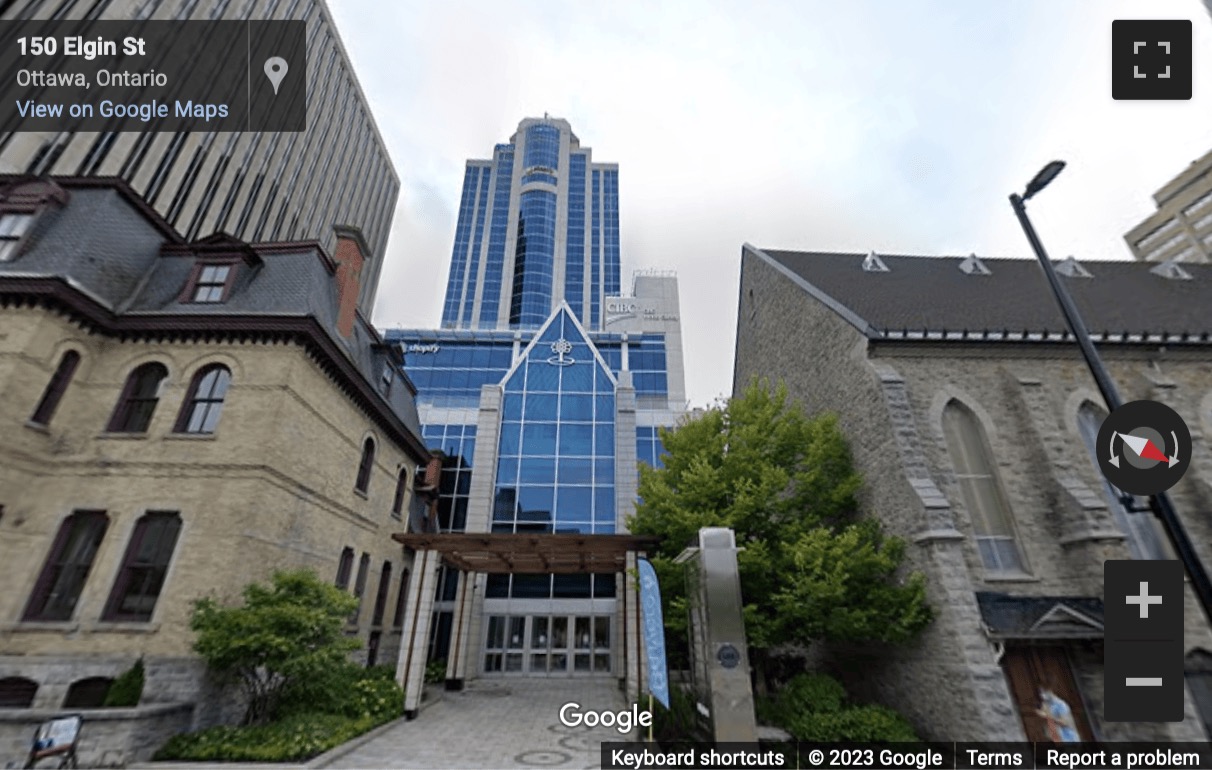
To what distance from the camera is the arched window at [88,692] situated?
1000 centimetres

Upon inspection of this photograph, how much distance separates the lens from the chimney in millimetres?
17047

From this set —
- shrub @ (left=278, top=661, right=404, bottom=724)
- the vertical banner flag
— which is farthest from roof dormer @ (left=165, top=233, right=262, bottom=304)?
the vertical banner flag

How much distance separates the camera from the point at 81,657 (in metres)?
10.2

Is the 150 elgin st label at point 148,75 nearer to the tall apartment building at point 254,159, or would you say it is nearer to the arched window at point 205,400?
the tall apartment building at point 254,159

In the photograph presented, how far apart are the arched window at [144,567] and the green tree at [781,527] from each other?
37.6 feet

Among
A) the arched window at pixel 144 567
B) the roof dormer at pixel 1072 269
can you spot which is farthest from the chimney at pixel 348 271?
the roof dormer at pixel 1072 269

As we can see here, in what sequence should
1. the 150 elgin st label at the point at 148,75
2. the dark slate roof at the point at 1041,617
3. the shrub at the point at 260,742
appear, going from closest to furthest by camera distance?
the shrub at the point at 260,742, the dark slate roof at the point at 1041,617, the 150 elgin st label at the point at 148,75

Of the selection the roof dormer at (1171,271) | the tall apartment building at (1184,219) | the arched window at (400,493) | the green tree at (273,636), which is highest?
the tall apartment building at (1184,219)

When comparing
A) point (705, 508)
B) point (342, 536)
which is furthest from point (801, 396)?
point (342, 536)

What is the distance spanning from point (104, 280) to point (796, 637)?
1953cm

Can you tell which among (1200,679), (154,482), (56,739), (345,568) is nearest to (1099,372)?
(1200,679)

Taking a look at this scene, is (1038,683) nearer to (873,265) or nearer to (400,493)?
(873,265)

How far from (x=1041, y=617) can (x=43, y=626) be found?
21.3 m

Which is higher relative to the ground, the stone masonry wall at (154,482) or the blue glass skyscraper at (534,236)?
the blue glass skyscraper at (534,236)
